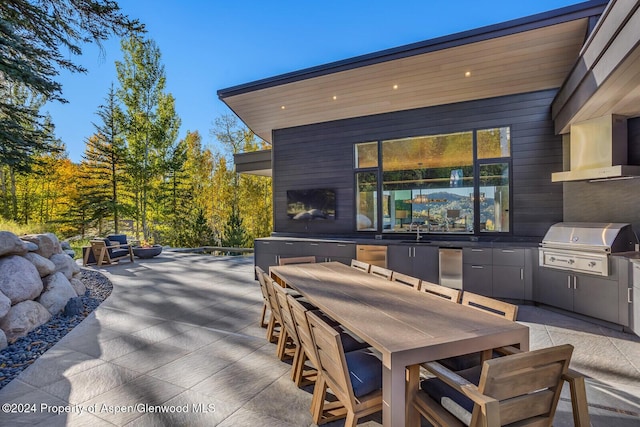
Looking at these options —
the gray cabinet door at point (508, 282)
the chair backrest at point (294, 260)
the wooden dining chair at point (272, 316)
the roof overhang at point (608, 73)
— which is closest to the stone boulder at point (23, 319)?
the wooden dining chair at point (272, 316)

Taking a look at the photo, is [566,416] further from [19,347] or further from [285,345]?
[19,347]

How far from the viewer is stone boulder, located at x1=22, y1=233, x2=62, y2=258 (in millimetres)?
4861

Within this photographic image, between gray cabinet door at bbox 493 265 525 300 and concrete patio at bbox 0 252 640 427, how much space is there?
9.3 inches

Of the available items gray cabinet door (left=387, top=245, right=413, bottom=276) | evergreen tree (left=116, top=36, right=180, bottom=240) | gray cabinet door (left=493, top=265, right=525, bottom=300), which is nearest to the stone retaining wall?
gray cabinet door (left=387, top=245, right=413, bottom=276)

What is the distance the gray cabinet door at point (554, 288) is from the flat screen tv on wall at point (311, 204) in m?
3.69

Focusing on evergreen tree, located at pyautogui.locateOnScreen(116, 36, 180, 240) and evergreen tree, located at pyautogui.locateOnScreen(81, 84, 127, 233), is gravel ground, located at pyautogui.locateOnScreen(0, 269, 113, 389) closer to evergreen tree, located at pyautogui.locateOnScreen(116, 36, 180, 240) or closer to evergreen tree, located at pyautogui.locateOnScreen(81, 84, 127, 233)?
evergreen tree, located at pyautogui.locateOnScreen(116, 36, 180, 240)

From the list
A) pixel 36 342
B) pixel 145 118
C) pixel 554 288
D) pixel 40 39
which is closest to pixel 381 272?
pixel 554 288

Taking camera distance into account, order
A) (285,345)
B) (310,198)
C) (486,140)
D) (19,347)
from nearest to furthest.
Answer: (285,345)
(19,347)
(486,140)
(310,198)

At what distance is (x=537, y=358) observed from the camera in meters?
1.26

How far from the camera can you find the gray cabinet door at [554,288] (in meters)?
3.97

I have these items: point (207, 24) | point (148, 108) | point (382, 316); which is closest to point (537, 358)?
point (382, 316)

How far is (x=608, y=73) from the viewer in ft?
8.98

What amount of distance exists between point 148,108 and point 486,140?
12.9 metres

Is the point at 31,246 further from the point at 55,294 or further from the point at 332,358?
the point at 332,358
